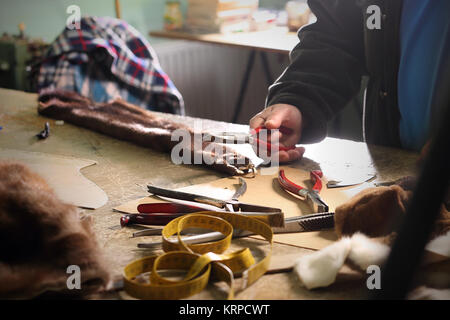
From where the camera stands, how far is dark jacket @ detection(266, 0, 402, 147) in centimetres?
120

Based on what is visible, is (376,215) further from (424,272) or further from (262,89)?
(262,89)

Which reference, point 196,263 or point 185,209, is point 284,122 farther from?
point 196,263

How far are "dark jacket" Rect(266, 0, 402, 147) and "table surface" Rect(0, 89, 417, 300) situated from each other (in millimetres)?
162

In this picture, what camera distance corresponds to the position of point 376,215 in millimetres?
686

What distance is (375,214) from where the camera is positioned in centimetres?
69

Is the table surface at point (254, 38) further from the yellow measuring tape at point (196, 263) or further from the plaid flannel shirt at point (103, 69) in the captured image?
the yellow measuring tape at point (196, 263)

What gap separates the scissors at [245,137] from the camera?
3.71 feet

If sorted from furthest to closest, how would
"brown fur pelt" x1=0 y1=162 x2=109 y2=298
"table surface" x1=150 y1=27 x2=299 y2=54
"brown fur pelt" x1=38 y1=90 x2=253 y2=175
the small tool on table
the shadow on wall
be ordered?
the shadow on wall
"table surface" x1=150 y1=27 x2=299 y2=54
"brown fur pelt" x1=38 y1=90 x2=253 y2=175
the small tool on table
"brown fur pelt" x1=0 y1=162 x2=109 y2=298

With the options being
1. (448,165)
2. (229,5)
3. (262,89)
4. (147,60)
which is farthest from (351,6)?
(262,89)

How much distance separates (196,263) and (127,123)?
28.4 inches

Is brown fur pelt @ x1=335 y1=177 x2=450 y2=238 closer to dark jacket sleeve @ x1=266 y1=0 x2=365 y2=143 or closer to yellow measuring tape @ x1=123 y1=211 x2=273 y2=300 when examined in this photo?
yellow measuring tape @ x1=123 y1=211 x2=273 y2=300

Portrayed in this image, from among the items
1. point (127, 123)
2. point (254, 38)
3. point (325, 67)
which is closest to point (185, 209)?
point (127, 123)

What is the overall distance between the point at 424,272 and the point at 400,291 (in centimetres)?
31
